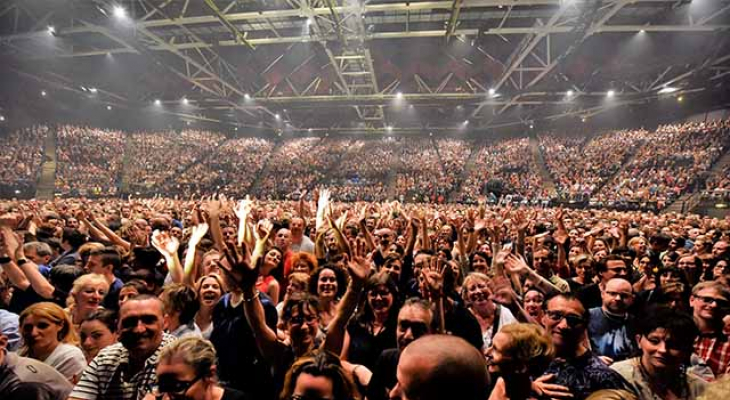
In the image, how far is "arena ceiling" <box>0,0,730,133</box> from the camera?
15.3 m

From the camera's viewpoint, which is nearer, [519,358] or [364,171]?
[519,358]

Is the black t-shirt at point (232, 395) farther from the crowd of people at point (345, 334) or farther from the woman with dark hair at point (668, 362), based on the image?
the woman with dark hair at point (668, 362)

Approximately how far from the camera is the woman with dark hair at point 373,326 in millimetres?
2592

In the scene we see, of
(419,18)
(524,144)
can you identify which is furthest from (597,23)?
(524,144)

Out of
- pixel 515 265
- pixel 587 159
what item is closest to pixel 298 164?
pixel 587 159

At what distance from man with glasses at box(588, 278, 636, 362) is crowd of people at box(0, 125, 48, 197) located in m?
22.8

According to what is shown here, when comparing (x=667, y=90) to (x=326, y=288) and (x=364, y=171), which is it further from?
(x=326, y=288)

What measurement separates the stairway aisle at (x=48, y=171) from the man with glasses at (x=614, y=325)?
2312 cm

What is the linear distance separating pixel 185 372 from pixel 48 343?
1489mm

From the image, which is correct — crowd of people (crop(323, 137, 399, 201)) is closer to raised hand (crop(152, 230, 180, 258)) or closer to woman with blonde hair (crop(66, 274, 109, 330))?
raised hand (crop(152, 230, 180, 258))

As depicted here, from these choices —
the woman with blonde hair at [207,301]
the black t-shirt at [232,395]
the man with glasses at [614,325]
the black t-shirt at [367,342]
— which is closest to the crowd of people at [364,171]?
the woman with blonde hair at [207,301]

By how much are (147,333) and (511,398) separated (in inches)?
81.9

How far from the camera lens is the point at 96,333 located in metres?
2.56

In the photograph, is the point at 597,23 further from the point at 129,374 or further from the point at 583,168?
the point at 129,374
